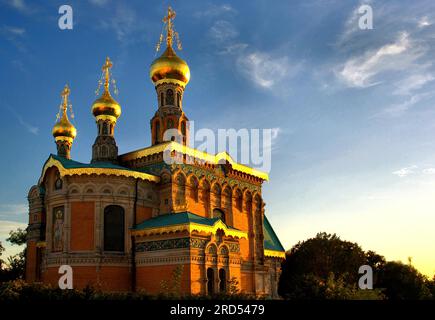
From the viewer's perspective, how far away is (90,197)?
21.6 metres

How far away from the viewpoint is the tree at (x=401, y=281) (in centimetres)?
3712

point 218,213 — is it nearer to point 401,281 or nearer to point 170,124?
point 170,124

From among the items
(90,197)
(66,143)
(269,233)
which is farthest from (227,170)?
(66,143)

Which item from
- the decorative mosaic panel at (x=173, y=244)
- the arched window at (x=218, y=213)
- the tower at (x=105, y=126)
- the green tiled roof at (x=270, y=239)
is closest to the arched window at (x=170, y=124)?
the tower at (x=105, y=126)

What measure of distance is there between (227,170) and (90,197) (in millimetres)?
8262

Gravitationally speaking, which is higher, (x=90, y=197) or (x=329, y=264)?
(x=90, y=197)

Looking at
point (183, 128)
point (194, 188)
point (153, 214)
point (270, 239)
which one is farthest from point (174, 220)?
point (270, 239)

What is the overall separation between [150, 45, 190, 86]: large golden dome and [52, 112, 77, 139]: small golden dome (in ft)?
29.4

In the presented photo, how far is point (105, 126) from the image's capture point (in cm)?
2753

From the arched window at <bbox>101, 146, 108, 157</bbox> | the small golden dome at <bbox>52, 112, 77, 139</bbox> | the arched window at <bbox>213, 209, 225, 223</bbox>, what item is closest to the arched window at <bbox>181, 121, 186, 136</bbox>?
the arched window at <bbox>101, 146, 108, 157</bbox>

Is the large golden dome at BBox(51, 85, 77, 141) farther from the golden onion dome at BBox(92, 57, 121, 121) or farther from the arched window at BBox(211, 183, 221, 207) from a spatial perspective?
the arched window at BBox(211, 183, 221, 207)

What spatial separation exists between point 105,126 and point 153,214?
6.95 meters

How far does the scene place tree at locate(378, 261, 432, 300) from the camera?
37.1m
